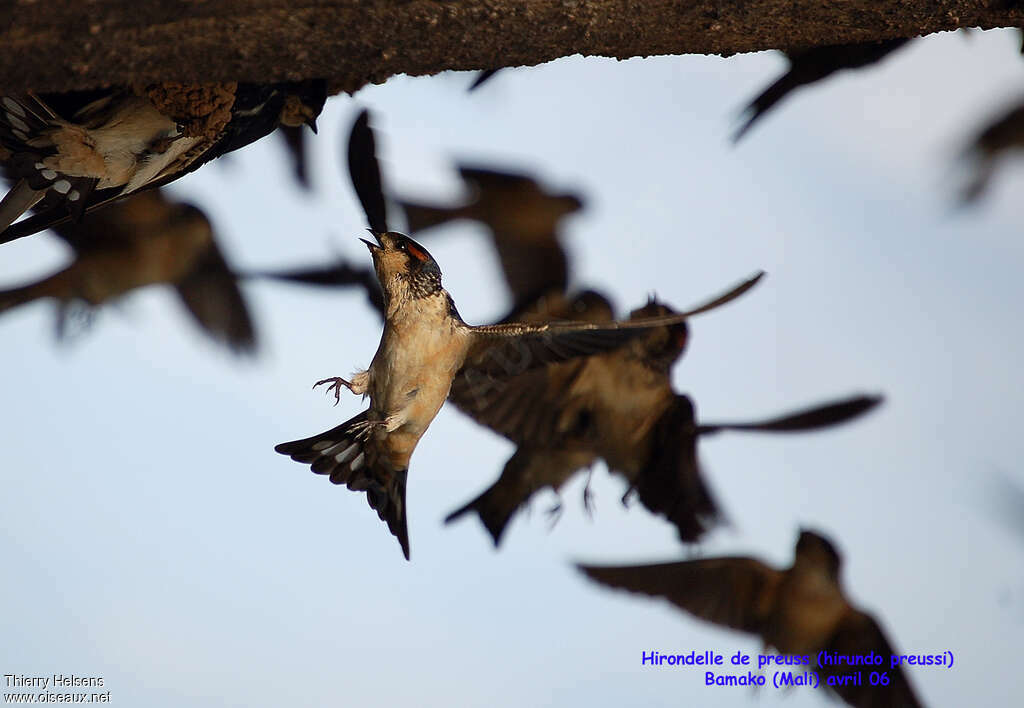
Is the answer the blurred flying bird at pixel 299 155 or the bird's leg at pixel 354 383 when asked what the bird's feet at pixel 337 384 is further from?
the blurred flying bird at pixel 299 155

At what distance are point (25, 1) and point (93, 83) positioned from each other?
0.08 meters

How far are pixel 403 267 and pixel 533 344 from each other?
0.17 metres

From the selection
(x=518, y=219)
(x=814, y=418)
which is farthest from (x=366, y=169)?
(x=814, y=418)

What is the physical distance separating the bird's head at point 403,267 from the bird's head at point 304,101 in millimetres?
153

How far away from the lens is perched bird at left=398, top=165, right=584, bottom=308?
1.92m

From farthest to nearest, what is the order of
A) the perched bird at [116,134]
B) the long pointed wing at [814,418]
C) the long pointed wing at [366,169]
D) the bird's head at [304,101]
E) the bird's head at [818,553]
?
the bird's head at [818,553] → the long pointed wing at [814,418] → the long pointed wing at [366,169] → the bird's head at [304,101] → the perched bird at [116,134]

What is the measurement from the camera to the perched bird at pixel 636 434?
6.07ft

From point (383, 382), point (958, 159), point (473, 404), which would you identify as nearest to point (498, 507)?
point (473, 404)

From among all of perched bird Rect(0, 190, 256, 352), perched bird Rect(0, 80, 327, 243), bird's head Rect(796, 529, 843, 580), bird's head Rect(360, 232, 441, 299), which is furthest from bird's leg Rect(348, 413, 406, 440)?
bird's head Rect(796, 529, 843, 580)

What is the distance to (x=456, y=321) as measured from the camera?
4.15 feet

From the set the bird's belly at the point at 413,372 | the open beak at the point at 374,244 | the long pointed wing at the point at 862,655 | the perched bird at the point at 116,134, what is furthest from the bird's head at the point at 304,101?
the long pointed wing at the point at 862,655

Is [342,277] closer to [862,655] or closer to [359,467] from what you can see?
[359,467]

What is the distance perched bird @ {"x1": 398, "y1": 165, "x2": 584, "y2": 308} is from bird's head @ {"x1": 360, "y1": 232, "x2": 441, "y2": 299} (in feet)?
2.07

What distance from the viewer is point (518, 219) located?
6.42 ft
